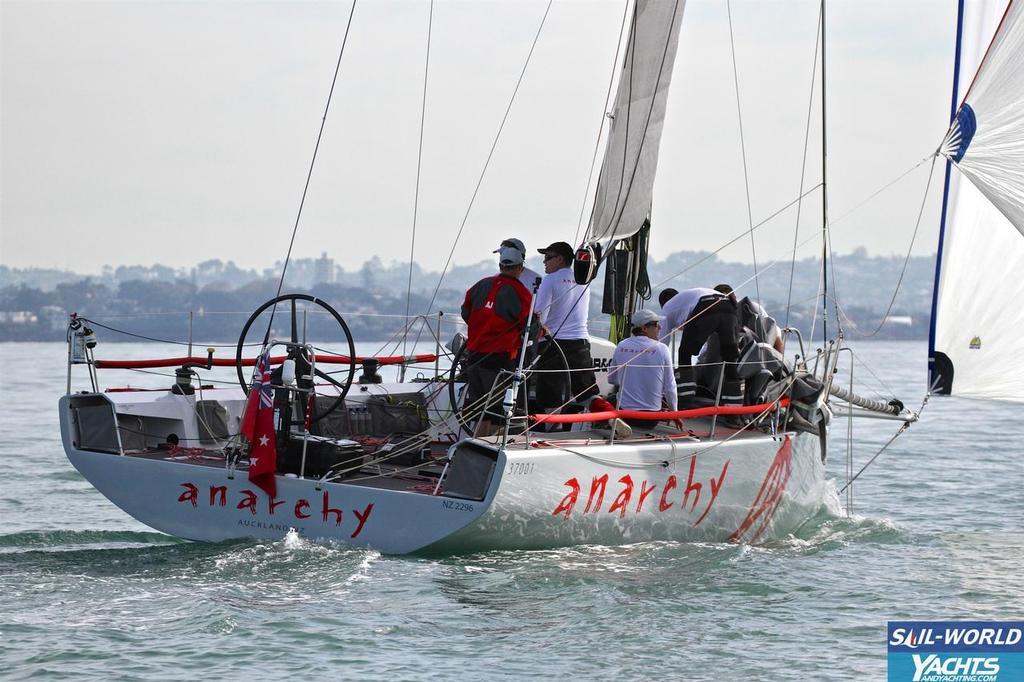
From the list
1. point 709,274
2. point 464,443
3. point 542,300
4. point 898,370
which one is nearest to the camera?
point 464,443

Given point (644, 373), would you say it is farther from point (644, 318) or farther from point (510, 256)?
point (510, 256)

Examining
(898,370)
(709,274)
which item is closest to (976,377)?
(898,370)

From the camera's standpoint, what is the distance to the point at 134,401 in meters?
8.91

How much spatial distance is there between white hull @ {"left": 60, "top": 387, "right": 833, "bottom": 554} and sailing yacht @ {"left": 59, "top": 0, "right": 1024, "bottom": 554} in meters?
0.01

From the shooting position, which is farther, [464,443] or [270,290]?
[270,290]

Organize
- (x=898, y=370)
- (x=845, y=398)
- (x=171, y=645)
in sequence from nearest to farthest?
(x=171, y=645) < (x=845, y=398) < (x=898, y=370)

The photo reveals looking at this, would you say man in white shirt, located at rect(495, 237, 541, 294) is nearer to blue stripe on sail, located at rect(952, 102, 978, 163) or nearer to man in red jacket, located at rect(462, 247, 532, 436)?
man in red jacket, located at rect(462, 247, 532, 436)

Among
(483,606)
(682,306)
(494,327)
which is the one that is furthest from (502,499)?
(682,306)

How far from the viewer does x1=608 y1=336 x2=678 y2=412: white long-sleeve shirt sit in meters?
8.37

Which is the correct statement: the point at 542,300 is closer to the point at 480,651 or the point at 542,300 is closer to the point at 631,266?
the point at 631,266

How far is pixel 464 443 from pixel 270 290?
112 metres

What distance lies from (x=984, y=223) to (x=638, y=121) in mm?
2518

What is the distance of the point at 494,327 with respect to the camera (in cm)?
827

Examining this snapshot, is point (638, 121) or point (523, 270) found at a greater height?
point (638, 121)
